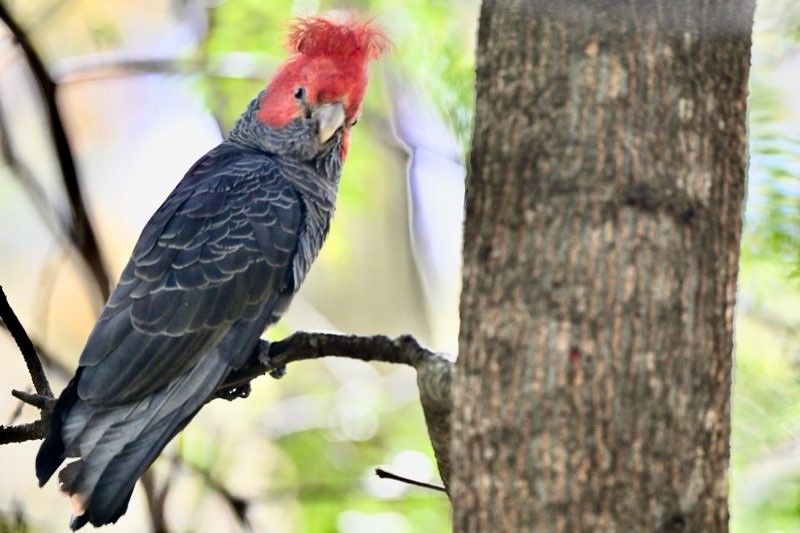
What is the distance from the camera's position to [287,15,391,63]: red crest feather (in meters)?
3.44

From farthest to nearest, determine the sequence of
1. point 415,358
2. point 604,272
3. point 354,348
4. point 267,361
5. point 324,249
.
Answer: point 324,249 → point 267,361 → point 354,348 → point 415,358 → point 604,272

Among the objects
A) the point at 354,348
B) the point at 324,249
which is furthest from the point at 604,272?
the point at 324,249

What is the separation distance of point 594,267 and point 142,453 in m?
1.48

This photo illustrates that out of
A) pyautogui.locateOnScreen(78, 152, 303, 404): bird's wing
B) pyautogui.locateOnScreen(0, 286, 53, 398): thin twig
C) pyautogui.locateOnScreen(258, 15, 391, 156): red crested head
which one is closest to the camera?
pyautogui.locateOnScreen(0, 286, 53, 398): thin twig

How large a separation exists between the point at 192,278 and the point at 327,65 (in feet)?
2.96

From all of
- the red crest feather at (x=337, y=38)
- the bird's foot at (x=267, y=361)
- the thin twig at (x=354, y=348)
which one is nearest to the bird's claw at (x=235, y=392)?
the bird's foot at (x=267, y=361)

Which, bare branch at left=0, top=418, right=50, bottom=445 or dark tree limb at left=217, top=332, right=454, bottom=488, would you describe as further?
bare branch at left=0, top=418, right=50, bottom=445

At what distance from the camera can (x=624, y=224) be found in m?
1.71

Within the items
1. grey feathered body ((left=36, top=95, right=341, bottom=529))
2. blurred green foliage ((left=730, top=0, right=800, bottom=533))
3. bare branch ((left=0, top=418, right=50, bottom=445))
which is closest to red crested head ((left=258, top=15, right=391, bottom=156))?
grey feathered body ((left=36, top=95, right=341, bottom=529))

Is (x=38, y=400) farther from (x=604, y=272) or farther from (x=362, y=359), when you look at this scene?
(x=604, y=272)

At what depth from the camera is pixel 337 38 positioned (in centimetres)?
343

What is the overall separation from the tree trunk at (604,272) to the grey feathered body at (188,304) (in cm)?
122

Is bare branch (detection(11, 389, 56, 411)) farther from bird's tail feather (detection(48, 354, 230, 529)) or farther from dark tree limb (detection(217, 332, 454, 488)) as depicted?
dark tree limb (detection(217, 332, 454, 488))

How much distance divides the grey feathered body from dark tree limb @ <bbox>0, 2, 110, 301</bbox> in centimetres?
49
